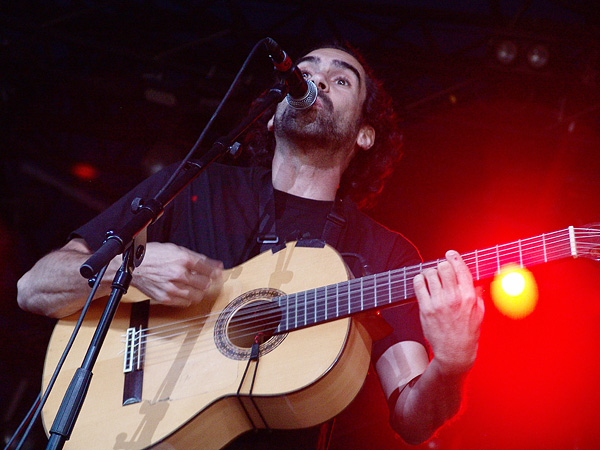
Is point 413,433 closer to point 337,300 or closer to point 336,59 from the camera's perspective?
point 337,300

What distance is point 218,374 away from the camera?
7.22 feet

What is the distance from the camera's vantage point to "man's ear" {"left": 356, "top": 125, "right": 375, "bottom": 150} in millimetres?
3709

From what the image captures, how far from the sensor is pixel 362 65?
3.96 metres

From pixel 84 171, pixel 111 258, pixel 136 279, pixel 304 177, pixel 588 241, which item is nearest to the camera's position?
pixel 111 258

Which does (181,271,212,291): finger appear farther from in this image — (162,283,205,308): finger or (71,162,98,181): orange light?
(71,162,98,181): orange light

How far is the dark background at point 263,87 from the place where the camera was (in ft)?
15.5

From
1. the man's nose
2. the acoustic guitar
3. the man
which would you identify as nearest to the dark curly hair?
the man

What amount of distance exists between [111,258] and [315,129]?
181 centimetres

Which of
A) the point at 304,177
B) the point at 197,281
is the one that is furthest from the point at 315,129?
the point at 197,281

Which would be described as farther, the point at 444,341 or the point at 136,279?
the point at 136,279

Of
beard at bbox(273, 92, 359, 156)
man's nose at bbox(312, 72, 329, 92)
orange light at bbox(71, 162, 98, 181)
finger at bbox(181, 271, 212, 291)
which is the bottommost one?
finger at bbox(181, 271, 212, 291)

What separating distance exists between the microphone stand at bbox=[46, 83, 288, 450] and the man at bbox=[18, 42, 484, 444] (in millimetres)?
525

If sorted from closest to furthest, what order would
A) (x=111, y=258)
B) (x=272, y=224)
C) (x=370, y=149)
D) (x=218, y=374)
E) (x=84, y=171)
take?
(x=111, y=258)
(x=218, y=374)
(x=272, y=224)
(x=370, y=149)
(x=84, y=171)

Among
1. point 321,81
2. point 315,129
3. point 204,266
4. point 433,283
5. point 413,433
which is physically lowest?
point 413,433
